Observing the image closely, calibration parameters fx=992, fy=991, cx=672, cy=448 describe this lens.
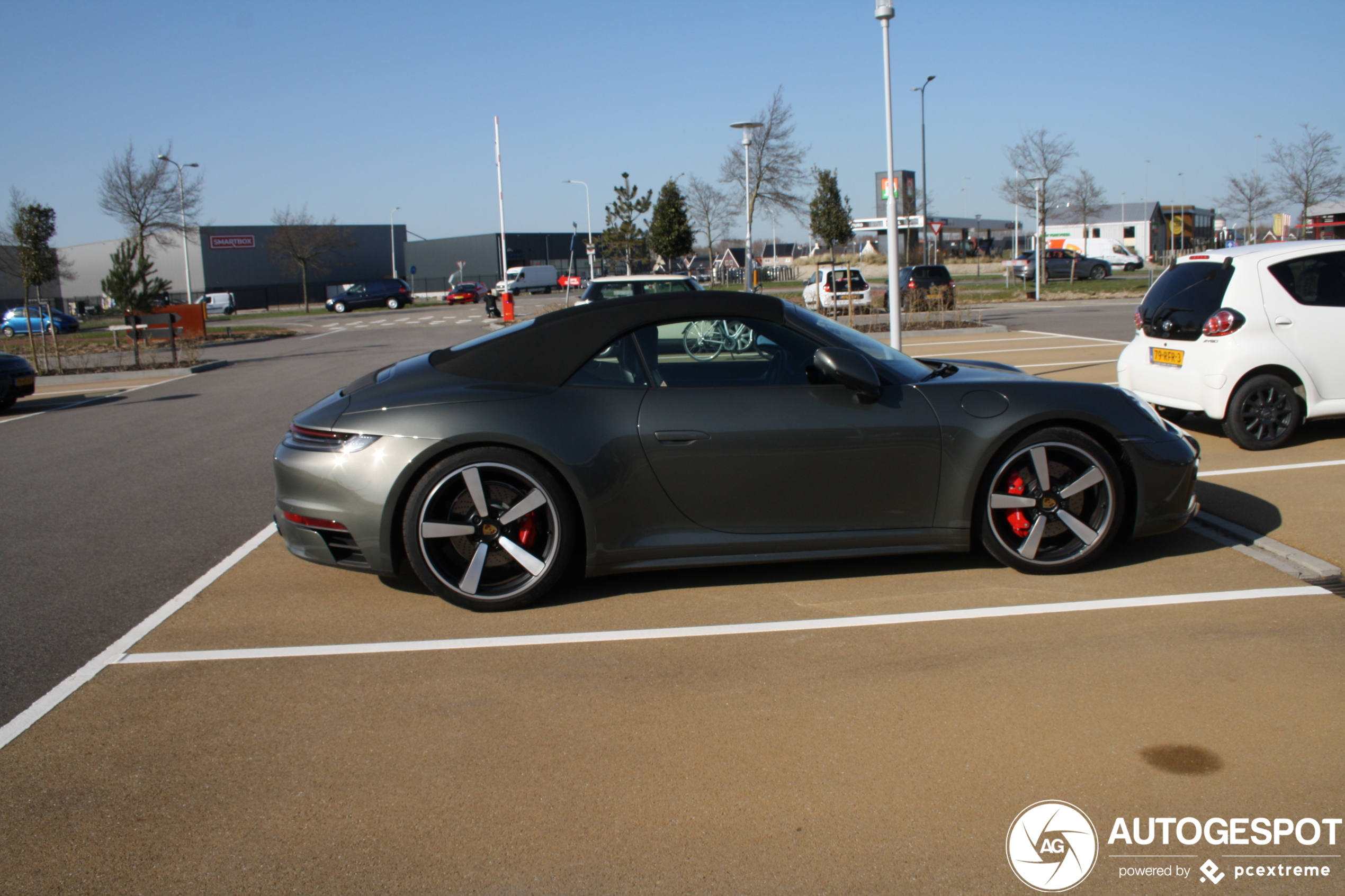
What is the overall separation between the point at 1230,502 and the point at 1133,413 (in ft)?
5.67

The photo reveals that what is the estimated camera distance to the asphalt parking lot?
2.58 metres

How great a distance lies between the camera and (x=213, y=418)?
40.2ft

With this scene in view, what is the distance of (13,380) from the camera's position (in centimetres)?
1420

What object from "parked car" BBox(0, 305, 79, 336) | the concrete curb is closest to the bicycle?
the concrete curb

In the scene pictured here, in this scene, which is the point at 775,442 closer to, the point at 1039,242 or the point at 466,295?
the point at 1039,242

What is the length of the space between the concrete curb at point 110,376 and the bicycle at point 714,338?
18195 mm

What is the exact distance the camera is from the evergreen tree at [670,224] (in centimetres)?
4528

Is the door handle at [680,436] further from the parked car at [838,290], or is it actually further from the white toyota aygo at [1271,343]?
the parked car at [838,290]

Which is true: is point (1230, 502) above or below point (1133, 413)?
below

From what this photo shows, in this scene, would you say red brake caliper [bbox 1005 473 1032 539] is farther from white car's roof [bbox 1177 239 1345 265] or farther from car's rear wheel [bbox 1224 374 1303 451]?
white car's roof [bbox 1177 239 1345 265]

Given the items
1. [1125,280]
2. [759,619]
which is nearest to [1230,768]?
[759,619]

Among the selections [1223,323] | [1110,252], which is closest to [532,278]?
[1110,252]

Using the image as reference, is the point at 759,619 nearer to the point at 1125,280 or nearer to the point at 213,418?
the point at 213,418

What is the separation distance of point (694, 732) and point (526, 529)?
4.92ft
